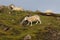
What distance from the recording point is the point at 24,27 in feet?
156

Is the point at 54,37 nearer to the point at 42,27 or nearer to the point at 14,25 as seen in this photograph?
the point at 42,27

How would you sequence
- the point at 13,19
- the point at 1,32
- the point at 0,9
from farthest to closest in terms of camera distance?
the point at 0,9, the point at 13,19, the point at 1,32

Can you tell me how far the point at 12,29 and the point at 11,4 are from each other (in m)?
19.5

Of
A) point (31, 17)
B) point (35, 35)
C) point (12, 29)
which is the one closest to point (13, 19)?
point (31, 17)

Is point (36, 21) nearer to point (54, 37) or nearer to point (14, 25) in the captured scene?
point (14, 25)

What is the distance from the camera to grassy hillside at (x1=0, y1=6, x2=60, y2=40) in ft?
141

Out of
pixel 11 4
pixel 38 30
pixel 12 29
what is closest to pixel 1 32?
pixel 12 29

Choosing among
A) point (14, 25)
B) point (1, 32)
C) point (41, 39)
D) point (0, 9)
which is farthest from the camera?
point (0, 9)

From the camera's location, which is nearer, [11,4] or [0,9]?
[0,9]

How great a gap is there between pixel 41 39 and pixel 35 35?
86 centimetres

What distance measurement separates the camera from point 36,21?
50.6 m

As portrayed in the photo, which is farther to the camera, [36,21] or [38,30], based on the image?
[36,21]

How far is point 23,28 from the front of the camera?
153 ft

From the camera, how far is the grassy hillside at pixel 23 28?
43.1m
